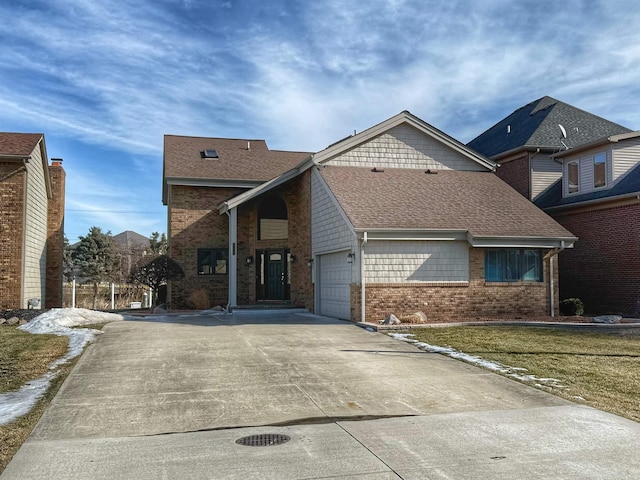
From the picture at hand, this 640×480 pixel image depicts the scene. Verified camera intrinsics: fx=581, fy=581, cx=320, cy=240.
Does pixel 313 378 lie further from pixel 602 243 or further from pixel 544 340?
pixel 602 243

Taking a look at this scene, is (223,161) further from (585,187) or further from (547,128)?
(585,187)

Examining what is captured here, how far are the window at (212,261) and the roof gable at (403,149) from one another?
651cm

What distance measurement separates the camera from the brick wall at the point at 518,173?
80.4ft

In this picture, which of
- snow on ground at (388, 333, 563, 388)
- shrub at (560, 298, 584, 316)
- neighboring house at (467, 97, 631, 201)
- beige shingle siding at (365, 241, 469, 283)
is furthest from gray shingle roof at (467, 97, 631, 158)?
snow on ground at (388, 333, 563, 388)

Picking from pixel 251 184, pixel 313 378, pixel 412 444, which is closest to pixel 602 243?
pixel 251 184

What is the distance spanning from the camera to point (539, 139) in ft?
80.2

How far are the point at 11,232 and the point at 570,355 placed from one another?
56.4 feet

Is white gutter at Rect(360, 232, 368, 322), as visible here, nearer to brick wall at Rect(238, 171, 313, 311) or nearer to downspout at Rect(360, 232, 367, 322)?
downspout at Rect(360, 232, 367, 322)

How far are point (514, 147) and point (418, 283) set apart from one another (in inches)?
421

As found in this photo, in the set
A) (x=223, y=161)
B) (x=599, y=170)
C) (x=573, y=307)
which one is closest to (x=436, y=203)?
(x=573, y=307)

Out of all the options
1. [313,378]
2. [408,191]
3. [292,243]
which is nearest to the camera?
[313,378]

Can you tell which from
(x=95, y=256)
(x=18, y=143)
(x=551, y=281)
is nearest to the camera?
(x=551, y=281)

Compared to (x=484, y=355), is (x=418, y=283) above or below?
above

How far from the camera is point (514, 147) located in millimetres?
24828
